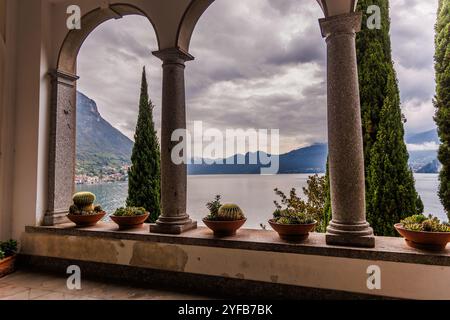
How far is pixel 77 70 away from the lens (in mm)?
4730

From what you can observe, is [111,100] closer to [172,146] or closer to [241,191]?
[241,191]

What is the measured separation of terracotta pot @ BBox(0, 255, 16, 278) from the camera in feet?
12.6

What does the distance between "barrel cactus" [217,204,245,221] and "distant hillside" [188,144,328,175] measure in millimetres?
880

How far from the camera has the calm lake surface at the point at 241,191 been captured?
4.24 meters

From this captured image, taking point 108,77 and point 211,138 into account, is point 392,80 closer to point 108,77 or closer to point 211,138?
point 211,138

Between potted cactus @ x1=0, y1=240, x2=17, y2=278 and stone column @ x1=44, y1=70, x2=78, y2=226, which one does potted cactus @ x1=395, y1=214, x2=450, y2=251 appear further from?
potted cactus @ x1=0, y1=240, x2=17, y2=278

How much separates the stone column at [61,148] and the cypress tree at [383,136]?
15.2ft

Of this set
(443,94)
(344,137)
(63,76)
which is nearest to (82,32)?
(63,76)

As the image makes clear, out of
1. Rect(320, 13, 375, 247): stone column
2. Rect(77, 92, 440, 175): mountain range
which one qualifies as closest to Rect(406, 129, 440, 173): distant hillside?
Rect(77, 92, 440, 175): mountain range

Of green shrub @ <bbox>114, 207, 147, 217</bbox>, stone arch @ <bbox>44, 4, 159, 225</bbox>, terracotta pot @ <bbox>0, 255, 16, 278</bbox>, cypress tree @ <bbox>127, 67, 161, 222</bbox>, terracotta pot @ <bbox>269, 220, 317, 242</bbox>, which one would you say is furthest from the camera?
cypress tree @ <bbox>127, 67, 161, 222</bbox>

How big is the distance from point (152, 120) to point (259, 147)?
3257 millimetres

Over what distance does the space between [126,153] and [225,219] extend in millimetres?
4441
